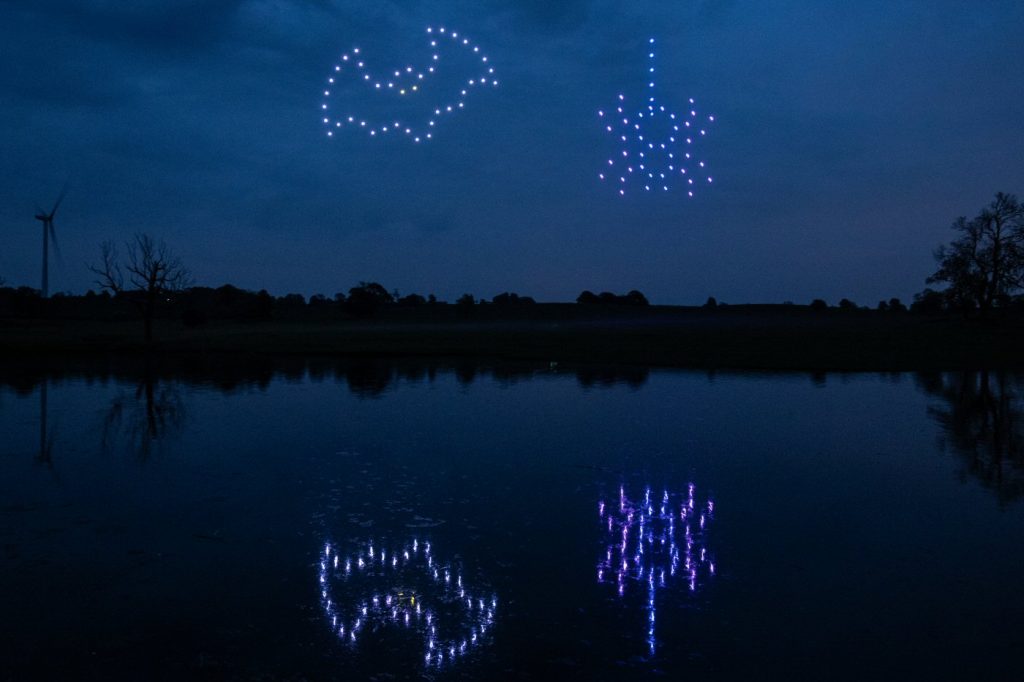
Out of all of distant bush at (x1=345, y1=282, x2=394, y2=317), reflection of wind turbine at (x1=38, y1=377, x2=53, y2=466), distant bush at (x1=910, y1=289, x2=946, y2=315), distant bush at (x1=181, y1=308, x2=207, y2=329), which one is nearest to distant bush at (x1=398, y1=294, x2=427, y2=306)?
distant bush at (x1=345, y1=282, x2=394, y2=317)

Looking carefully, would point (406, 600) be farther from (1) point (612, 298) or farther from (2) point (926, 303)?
(1) point (612, 298)

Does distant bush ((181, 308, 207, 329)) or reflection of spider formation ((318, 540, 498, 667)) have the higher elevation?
distant bush ((181, 308, 207, 329))

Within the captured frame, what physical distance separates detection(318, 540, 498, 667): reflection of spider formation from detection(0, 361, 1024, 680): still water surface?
37mm

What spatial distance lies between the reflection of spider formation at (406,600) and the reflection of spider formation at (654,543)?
5.62 feet

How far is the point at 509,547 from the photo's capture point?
9.64 metres

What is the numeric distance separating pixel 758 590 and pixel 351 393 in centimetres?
2057

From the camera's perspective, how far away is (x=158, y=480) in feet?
43.7

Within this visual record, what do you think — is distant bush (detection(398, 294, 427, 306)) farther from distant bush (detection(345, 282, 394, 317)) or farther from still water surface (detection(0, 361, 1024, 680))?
still water surface (detection(0, 361, 1024, 680))

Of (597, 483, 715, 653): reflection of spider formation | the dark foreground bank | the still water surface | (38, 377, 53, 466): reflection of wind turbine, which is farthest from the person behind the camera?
the dark foreground bank

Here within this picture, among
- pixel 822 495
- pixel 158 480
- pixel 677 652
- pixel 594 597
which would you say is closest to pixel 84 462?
pixel 158 480

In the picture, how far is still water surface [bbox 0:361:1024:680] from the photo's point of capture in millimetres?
6707

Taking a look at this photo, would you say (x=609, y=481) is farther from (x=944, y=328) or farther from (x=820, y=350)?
(x=944, y=328)

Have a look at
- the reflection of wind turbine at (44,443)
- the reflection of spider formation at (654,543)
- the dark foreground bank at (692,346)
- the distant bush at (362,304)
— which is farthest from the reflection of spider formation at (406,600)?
the distant bush at (362,304)

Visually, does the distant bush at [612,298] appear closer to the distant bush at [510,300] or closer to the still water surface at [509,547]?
the distant bush at [510,300]
